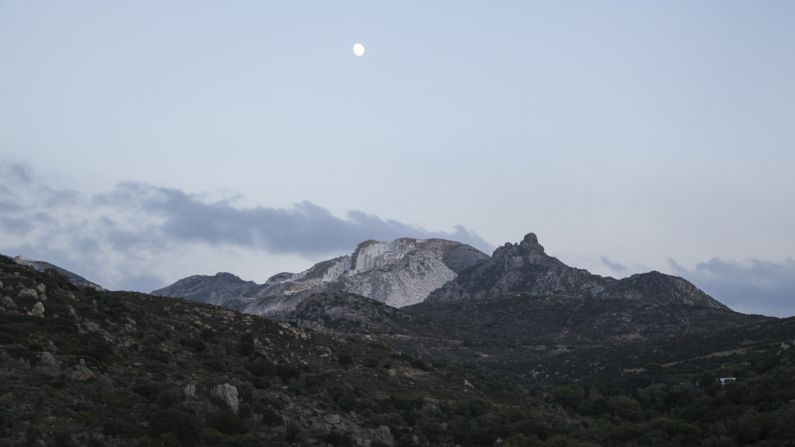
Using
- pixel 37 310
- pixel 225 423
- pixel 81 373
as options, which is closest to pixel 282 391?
pixel 225 423

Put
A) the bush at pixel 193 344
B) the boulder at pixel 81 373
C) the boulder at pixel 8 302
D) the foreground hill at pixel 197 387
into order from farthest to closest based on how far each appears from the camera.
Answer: the bush at pixel 193 344 → the boulder at pixel 8 302 → the boulder at pixel 81 373 → the foreground hill at pixel 197 387

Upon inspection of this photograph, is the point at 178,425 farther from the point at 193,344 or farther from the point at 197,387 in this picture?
the point at 193,344

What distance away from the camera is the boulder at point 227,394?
37688mm

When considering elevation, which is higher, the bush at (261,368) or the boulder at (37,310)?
the boulder at (37,310)

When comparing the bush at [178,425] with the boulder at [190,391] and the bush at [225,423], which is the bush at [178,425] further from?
the boulder at [190,391]

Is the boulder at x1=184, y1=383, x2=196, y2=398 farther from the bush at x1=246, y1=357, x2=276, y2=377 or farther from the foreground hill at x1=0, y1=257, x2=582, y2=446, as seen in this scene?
the bush at x1=246, y1=357, x2=276, y2=377

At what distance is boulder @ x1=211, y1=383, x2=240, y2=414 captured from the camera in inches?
1484

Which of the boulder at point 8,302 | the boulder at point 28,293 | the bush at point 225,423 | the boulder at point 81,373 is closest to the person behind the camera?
the bush at point 225,423

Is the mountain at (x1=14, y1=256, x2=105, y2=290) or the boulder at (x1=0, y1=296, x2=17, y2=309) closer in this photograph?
the boulder at (x1=0, y1=296, x2=17, y2=309)

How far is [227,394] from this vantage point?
3828 cm

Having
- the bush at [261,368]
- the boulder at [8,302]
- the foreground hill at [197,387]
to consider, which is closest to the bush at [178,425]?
the foreground hill at [197,387]

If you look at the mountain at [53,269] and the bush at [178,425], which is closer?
the bush at [178,425]

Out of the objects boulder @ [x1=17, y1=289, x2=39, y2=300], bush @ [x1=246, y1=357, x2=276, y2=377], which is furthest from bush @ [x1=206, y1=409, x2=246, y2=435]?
boulder @ [x1=17, y1=289, x2=39, y2=300]

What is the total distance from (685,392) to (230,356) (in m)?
44.9
